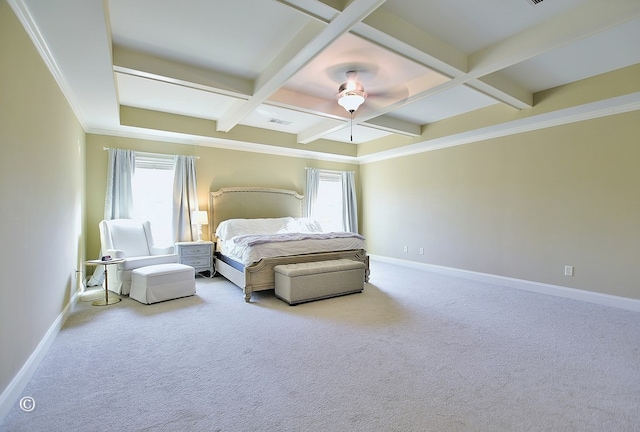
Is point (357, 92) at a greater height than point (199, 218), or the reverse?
point (357, 92)

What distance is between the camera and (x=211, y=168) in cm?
569

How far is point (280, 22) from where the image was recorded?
8.48 feet

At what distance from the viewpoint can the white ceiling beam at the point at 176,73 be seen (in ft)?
9.80

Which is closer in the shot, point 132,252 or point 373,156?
point 132,252

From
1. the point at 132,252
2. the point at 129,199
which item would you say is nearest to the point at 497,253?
the point at 132,252

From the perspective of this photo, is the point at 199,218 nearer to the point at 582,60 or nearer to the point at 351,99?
the point at 351,99

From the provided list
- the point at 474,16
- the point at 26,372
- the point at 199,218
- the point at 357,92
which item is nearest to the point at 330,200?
the point at 199,218

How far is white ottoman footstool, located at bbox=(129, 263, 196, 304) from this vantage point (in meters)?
3.69

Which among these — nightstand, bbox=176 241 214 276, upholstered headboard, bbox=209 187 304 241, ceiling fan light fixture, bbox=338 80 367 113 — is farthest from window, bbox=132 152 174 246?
ceiling fan light fixture, bbox=338 80 367 113

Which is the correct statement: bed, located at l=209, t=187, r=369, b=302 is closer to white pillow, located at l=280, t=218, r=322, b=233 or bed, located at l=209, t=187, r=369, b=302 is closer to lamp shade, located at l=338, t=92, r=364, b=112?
white pillow, located at l=280, t=218, r=322, b=233

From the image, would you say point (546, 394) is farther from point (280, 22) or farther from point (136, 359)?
point (280, 22)

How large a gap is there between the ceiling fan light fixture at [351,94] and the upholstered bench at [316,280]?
6.71 feet

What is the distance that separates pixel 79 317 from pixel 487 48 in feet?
16.4

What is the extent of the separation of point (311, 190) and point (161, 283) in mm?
3801
